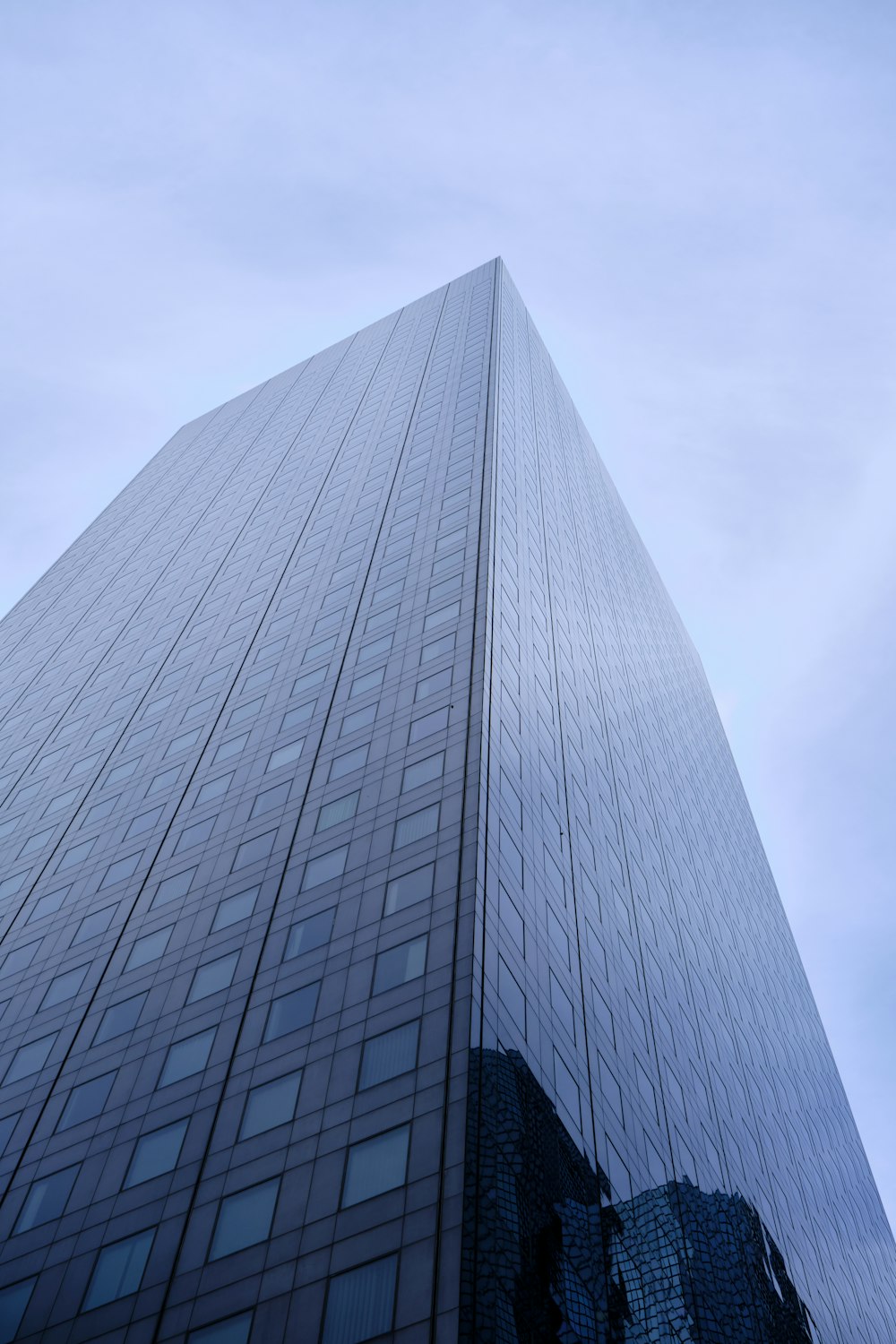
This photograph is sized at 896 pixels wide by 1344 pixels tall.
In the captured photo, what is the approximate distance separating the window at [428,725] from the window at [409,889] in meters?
7.85

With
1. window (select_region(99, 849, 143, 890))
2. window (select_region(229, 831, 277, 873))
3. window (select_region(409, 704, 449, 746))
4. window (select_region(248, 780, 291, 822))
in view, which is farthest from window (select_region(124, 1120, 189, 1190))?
window (select_region(409, 704, 449, 746))

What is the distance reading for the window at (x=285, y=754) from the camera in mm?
45500

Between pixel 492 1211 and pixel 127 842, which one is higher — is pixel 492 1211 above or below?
below

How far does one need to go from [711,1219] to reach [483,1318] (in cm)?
2236

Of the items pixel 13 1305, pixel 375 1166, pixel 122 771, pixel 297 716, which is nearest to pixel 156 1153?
pixel 13 1305

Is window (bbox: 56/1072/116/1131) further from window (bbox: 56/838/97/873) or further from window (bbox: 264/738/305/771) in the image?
window (bbox: 56/838/97/873)

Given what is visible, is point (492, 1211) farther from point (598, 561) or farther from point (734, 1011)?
point (598, 561)

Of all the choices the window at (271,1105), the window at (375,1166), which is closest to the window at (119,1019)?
the window at (271,1105)

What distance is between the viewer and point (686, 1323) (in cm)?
3175

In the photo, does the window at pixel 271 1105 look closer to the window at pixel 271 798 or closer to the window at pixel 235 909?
the window at pixel 235 909

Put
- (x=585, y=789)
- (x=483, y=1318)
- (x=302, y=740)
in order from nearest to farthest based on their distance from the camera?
(x=483, y=1318) → (x=302, y=740) → (x=585, y=789)

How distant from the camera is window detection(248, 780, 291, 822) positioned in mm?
42656

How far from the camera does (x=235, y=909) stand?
3781 centimetres

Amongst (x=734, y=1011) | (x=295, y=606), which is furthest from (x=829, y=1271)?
(x=295, y=606)
